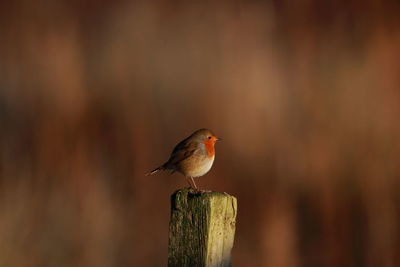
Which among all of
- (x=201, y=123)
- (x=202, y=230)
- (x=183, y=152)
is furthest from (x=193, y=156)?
(x=201, y=123)

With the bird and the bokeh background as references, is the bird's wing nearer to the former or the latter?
the bird

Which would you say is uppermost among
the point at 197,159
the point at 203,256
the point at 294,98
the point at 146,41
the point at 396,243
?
the point at 146,41

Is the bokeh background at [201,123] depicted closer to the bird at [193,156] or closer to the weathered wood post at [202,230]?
the bird at [193,156]

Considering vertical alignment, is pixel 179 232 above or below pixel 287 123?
below

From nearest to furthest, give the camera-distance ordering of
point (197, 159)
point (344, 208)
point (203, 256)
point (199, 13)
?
point (203, 256) < point (197, 159) < point (344, 208) < point (199, 13)

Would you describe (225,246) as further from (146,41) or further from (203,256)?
(146,41)

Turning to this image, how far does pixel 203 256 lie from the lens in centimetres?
256

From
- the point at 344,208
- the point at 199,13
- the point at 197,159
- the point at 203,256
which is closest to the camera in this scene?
the point at 203,256

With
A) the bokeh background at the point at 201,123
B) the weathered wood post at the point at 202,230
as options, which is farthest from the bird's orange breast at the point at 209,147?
the bokeh background at the point at 201,123

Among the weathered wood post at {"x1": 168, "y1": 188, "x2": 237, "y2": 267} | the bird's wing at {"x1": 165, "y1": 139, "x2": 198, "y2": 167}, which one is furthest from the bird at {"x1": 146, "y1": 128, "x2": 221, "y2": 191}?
the weathered wood post at {"x1": 168, "y1": 188, "x2": 237, "y2": 267}

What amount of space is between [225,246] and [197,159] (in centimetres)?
150

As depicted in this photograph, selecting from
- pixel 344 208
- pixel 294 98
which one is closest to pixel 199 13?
pixel 294 98

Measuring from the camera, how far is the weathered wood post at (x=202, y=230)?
2.59 metres

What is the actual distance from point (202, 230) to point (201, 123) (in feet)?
11.7
